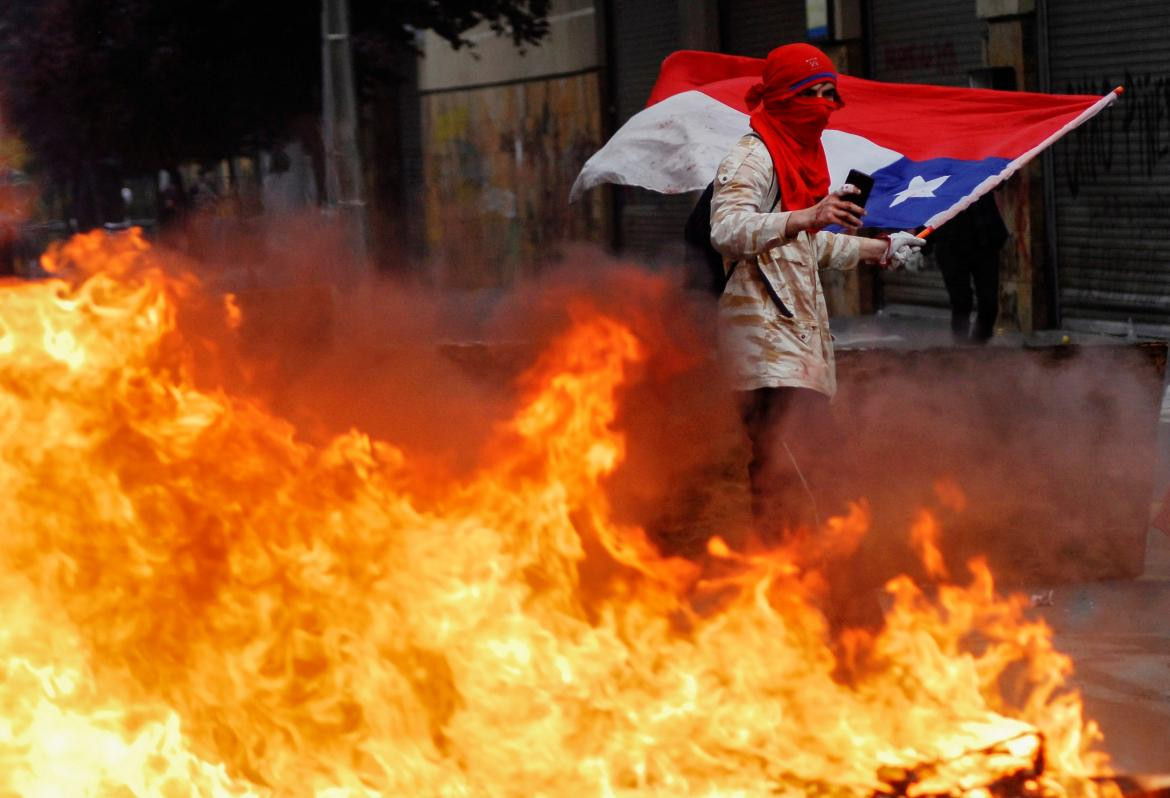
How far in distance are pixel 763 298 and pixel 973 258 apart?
689 cm

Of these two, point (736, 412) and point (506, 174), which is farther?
point (506, 174)

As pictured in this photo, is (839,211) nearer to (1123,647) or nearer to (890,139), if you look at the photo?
(1123,647)

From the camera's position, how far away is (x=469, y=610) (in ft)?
12.6

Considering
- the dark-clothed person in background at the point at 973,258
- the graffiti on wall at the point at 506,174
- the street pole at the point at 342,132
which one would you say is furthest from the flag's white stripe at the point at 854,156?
the graffiti on wall at the point at 506,174

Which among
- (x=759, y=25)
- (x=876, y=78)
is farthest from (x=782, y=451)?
(x=759, y=25)

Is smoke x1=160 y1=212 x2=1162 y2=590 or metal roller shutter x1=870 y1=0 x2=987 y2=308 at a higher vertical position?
metal roller shutter x1=870 y1=0 x2=987 y2=308

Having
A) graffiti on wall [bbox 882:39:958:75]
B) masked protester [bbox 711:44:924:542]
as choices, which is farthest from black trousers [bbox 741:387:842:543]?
graffiti on wall [bbox 882:39:958:75]

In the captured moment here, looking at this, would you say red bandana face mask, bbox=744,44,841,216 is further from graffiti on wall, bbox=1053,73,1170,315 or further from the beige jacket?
graffiti on wall, bbox=1053,73,1170,315

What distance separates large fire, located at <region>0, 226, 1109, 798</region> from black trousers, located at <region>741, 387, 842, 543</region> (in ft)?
2.30

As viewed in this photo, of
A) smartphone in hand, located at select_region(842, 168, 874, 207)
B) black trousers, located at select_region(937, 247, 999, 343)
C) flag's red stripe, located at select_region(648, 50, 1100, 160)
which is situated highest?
flag's red stripe, located at select_region(648, 50, 1100, 160)

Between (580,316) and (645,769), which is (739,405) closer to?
(580,316)

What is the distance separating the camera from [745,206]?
15.5 feet

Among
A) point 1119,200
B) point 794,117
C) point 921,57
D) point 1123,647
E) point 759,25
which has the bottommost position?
point 1123,647

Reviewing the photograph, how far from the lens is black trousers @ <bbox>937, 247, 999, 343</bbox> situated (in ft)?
37.3
